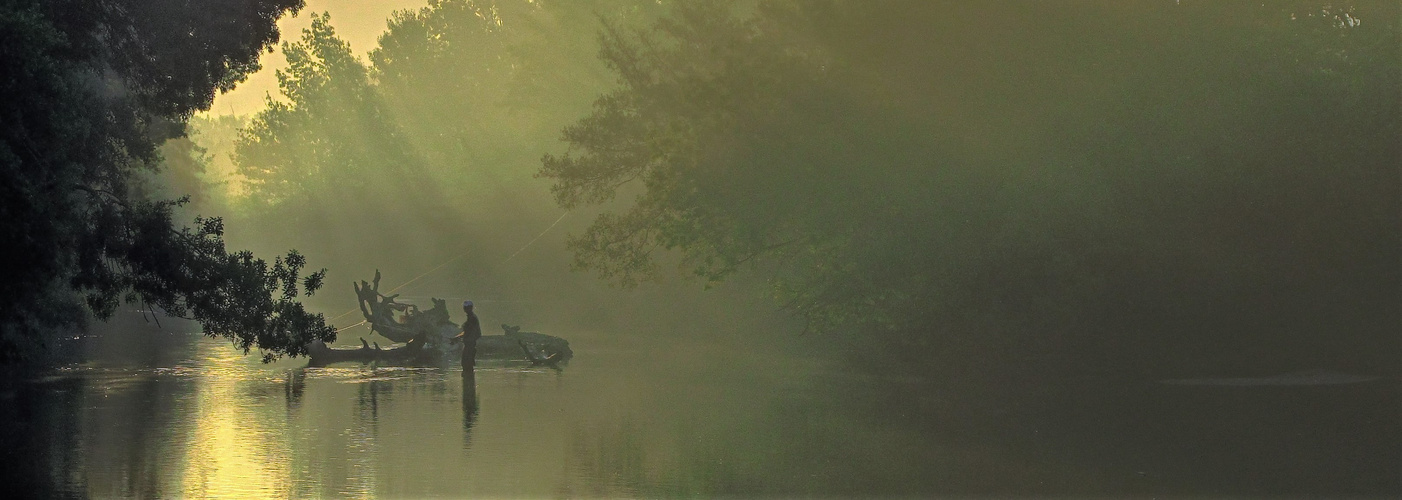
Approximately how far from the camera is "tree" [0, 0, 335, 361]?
61.3 feet

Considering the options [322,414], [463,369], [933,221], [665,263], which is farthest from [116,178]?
[665,263]

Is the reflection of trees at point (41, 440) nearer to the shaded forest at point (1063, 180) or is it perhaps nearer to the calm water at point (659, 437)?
the calm water at point (659, 437)

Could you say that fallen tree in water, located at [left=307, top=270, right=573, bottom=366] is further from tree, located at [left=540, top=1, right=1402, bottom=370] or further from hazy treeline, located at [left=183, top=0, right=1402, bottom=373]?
tree, located at [left=540, top=1, right=1402, bottom=370]

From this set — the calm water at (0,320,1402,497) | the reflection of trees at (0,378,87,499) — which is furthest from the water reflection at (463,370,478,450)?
the reflection of trees at (0,378,87,499)

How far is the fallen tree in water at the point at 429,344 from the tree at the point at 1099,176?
6.71m

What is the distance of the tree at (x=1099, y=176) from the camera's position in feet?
103

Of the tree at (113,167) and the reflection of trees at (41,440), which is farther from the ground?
the tree at (113,167)

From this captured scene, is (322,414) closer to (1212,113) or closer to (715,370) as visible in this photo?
(715,370)

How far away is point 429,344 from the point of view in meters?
37.7

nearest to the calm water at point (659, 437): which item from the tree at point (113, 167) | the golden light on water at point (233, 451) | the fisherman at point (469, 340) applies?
the golden light on water at point (233, 451)

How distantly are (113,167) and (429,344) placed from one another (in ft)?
43.2

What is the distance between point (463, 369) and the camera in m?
31.6

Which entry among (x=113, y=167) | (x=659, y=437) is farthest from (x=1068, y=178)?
(x=113, y=167)

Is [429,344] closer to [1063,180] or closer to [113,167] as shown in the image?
[113,167]
